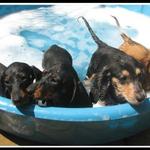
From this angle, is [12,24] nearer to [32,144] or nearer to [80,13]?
[80,13]

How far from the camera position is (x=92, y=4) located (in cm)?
726

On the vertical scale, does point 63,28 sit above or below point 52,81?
below

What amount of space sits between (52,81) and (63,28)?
9.34ft

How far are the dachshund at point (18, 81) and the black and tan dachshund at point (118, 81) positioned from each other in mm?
618

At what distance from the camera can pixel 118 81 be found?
4270mm

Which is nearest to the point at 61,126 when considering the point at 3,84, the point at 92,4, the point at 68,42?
the point at 3,84

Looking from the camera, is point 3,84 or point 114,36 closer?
point 3,84

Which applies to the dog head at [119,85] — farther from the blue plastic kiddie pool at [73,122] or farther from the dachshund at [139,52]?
Result: the dachshund at [139,52]

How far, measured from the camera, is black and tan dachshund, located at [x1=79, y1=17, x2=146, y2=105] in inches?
161

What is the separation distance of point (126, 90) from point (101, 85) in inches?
14.0

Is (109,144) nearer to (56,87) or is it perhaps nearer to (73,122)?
(73,122)

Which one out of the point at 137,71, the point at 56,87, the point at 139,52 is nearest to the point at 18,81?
the point at 56,87

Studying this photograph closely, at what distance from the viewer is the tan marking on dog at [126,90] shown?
401cm

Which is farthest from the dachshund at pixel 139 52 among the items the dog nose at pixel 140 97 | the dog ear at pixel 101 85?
the dog nose at pixel 140 97
